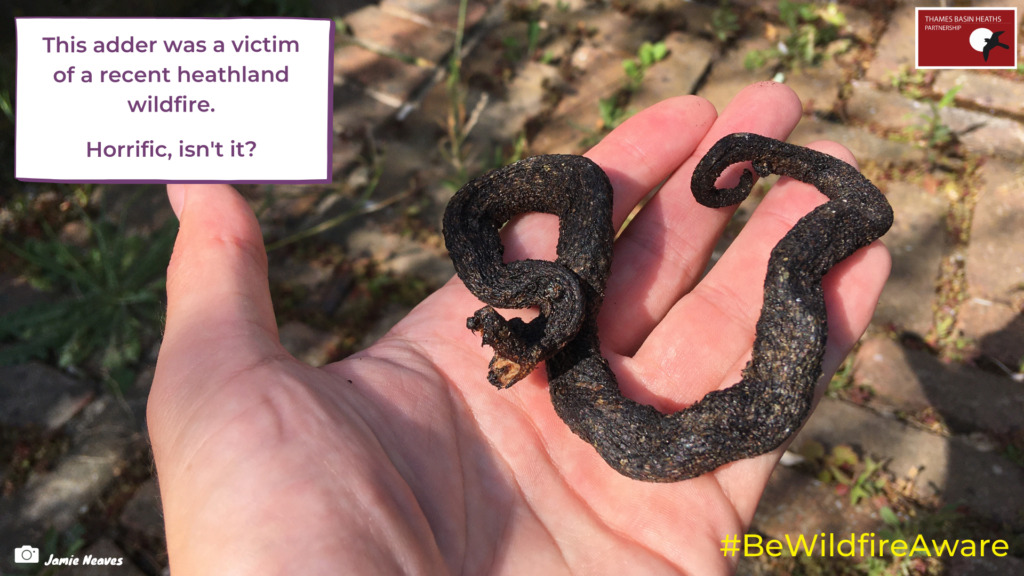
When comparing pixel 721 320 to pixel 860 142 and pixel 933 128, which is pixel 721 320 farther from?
pixel 933 128

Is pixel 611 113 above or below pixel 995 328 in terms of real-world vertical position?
above

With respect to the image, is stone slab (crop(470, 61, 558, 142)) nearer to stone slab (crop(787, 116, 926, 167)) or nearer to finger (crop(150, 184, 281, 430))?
stone slab (crop(787, 116, 926, 167))

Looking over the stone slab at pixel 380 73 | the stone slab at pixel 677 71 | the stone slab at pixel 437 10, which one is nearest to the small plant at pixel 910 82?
the stone slab at pixel 677 71

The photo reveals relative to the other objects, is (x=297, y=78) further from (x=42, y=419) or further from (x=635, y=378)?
(x=42, y=419)

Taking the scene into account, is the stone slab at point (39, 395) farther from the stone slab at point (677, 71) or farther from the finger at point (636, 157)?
the stone slab at point (677, 71)

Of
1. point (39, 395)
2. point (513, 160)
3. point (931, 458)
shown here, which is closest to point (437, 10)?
point (513, 160)

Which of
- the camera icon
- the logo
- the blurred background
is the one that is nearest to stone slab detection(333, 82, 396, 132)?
the blurred background

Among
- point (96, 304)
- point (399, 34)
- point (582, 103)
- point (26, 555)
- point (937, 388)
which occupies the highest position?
point (399, 34)

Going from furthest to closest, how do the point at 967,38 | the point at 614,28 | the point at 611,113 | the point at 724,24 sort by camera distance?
1. the point at 614,28
2. the point at 724,24
3. the point at 611,113
4. the point at 967,38
